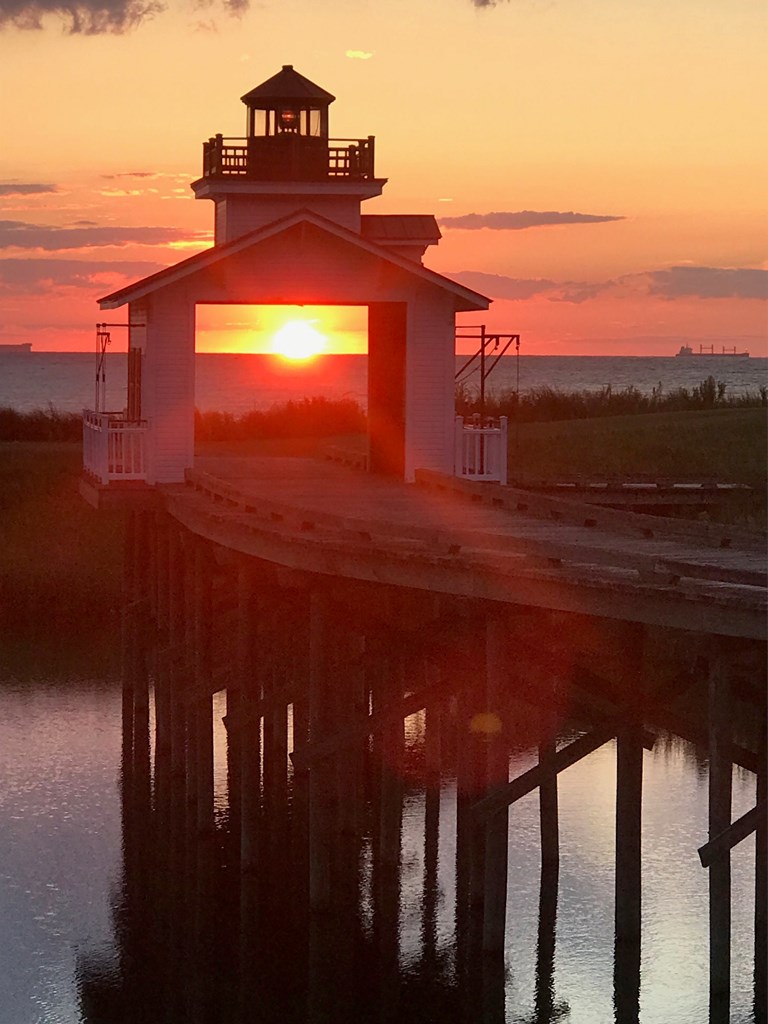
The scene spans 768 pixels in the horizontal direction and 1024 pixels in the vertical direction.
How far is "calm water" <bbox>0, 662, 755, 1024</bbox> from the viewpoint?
1881 cm

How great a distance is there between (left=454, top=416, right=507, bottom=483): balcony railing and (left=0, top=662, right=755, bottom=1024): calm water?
4.38m

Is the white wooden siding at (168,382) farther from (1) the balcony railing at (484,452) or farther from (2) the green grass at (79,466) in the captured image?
(2) the green grass at (79,466)

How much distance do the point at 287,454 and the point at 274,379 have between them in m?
114

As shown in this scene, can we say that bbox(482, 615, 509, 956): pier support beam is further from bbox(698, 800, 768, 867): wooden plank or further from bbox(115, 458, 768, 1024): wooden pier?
bbox(698, 800, 768, 867): wooden plank

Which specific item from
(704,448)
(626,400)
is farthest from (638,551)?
(626,400)

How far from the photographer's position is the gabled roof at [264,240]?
26656 mm

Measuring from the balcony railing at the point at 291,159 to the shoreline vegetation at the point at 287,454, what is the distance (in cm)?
674

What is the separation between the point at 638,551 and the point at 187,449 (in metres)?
11.0

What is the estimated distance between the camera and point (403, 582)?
17.4 metres

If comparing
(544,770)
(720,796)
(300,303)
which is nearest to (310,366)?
(300,303)

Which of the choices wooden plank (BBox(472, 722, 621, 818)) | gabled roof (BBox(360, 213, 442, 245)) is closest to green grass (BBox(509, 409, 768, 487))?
gabled roof (BBox(360, 213, 442, 245))

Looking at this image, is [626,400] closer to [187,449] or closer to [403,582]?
[187,449]

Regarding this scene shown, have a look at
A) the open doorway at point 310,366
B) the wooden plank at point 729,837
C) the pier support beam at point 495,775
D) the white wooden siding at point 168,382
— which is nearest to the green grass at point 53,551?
the open doorway at point 310,366

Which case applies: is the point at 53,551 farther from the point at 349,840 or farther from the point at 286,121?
the point at 349,840
